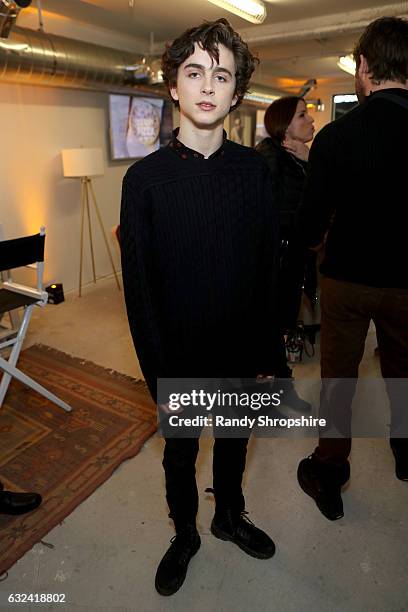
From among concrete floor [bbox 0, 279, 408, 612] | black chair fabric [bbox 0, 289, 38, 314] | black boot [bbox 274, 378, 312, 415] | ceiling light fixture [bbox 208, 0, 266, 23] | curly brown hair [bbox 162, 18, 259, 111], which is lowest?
concrete floor [bbox 0, 279, 408, 612]

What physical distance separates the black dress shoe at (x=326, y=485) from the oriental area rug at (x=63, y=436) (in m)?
0.82

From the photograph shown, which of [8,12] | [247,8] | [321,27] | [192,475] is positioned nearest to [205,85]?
[192,475]

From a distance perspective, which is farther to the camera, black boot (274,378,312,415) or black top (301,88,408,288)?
black boot (274,378,312,415)

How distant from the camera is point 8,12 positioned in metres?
2.64

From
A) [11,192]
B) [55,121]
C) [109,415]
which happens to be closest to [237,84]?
[109,415]

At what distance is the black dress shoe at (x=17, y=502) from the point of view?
1.65m

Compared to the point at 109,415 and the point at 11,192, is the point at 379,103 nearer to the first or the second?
the point at 109,415

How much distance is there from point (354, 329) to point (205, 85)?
949mm

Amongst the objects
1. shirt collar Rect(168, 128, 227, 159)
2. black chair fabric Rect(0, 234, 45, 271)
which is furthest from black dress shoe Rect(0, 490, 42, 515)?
shirt collar Rect(168, 128, 227, 159)

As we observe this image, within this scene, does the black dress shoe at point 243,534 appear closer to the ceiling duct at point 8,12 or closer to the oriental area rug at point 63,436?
the oriental area rug at point 63,436

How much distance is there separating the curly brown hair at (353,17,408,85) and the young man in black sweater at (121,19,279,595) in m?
0.42

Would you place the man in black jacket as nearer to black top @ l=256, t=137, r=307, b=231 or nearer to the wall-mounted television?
black top @ l=256, t=137, r=307, b=231

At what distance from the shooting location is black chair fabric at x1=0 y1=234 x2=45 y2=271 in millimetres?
2160

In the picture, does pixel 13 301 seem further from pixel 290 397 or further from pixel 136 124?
pixel 136 124
